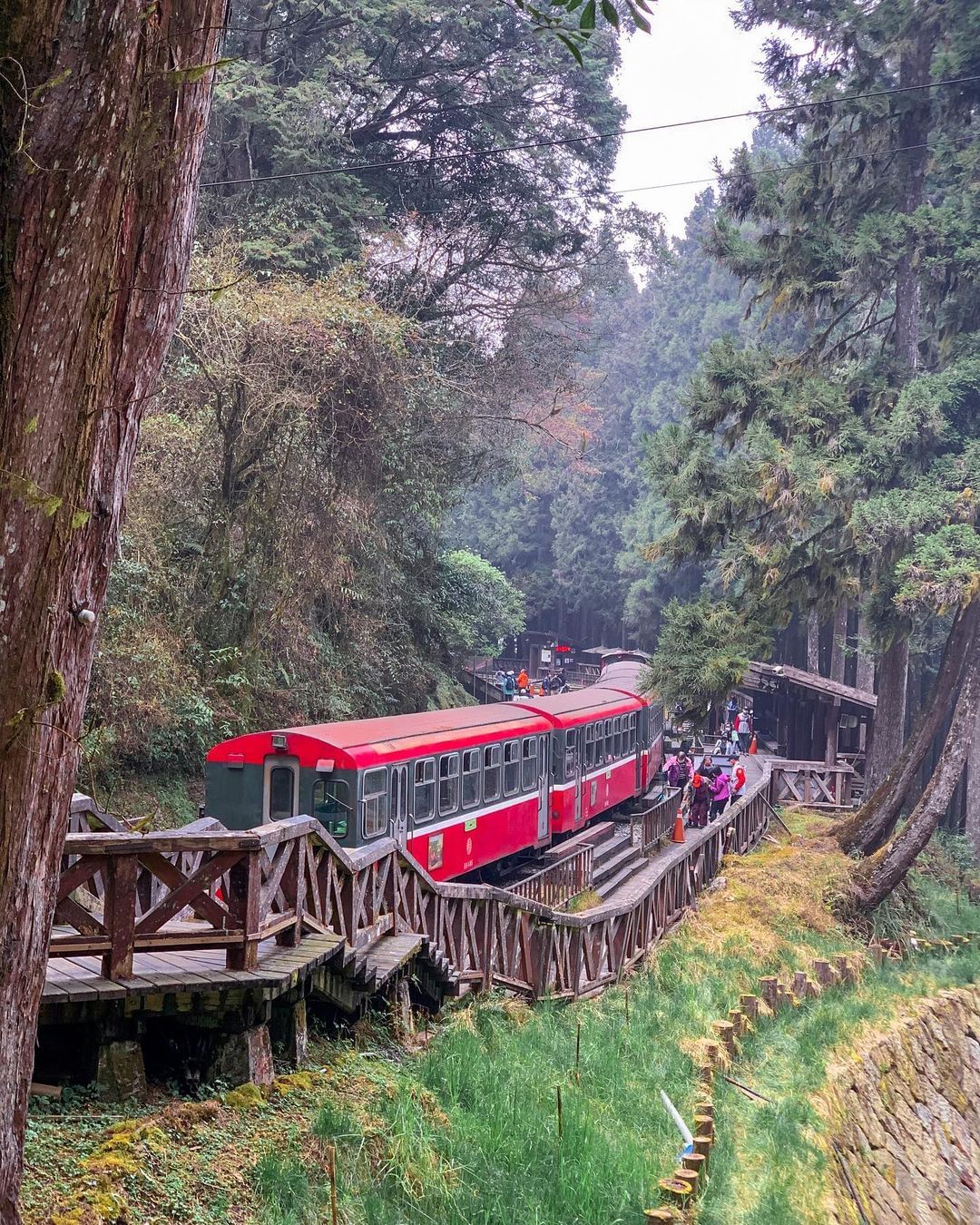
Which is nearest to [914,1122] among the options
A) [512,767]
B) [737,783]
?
[512,767]

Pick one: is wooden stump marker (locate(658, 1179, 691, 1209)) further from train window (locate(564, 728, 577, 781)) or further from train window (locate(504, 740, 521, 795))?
train window (locate(564, 728, 577, 781))

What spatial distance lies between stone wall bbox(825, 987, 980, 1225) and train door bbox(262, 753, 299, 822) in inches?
245

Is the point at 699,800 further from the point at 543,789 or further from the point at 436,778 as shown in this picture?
the point at 436,778

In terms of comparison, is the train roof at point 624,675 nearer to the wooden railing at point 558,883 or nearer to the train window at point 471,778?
the wooden railing at point 558,883

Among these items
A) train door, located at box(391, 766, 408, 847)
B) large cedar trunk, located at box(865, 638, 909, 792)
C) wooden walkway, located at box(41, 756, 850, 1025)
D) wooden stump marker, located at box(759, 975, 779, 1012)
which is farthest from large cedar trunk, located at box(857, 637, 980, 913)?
train door, located at box(391, 766, 408, 847)

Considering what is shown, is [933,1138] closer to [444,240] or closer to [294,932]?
[294,932]

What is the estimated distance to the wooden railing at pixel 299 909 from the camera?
597 cm

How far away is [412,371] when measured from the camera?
71.5ft

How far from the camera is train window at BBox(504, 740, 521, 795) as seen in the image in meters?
16.3

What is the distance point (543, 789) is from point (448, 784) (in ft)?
12.9

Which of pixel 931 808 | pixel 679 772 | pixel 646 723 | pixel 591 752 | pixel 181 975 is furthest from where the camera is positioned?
pixel 646 723

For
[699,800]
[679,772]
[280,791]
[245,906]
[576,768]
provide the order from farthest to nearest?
1. [679,772]
2. [699,800]
3. [576,768]
4. [280,791]
5. [245,906]

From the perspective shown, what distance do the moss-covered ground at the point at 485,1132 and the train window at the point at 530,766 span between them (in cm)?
483

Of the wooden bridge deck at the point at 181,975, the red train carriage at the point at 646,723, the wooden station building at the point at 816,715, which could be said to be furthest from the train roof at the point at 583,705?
the wooden bridge deck at the point at 181,975
